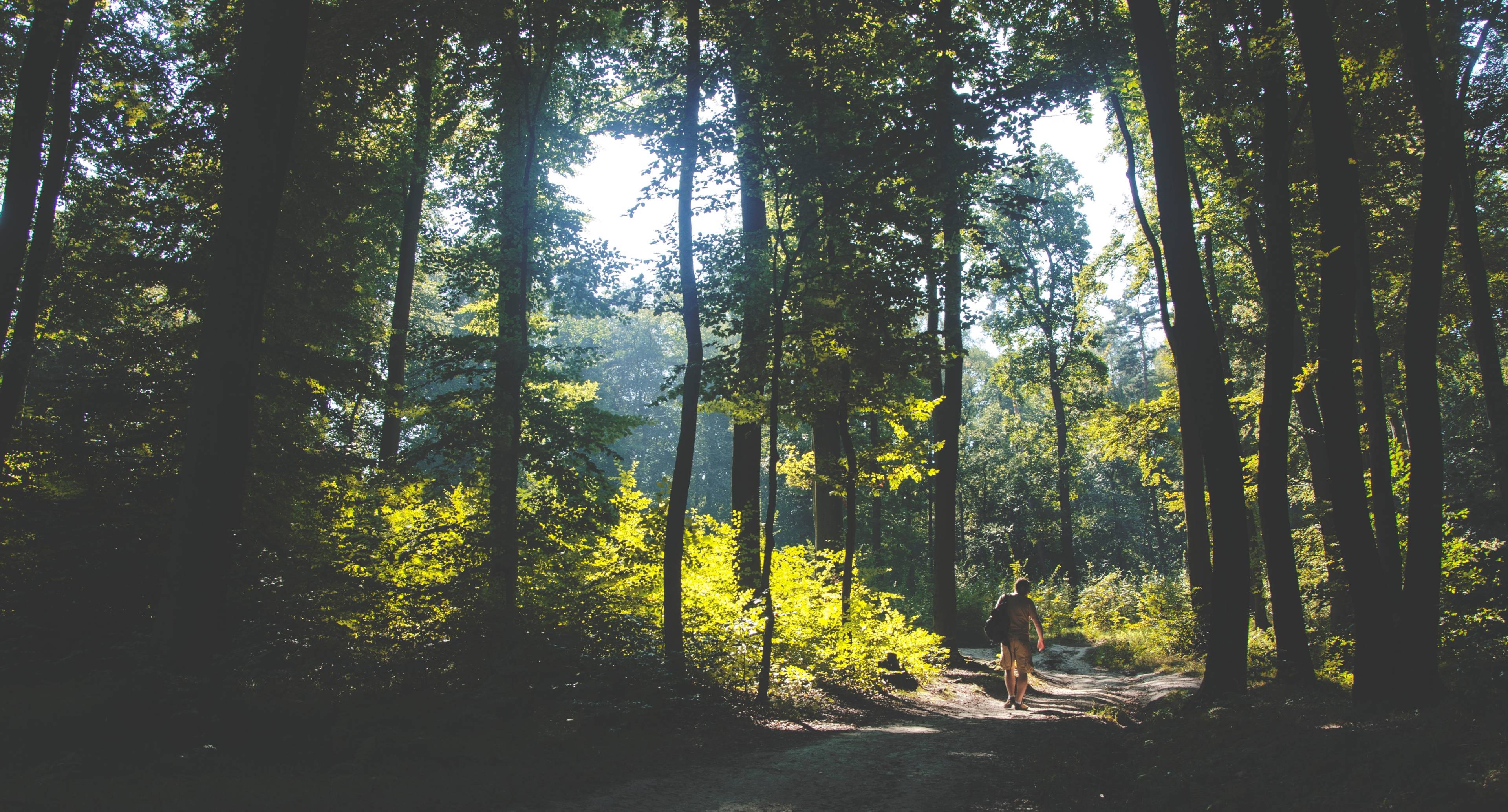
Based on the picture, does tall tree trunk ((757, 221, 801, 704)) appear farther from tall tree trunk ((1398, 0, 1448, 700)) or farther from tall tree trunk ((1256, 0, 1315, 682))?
tall tree trunk ((1398, 0, 1448, 700))

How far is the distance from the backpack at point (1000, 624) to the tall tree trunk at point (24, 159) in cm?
1382

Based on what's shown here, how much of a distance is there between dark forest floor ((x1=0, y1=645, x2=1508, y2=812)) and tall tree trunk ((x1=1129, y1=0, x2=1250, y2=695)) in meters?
0.68

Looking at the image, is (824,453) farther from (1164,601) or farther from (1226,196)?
(1164,601)

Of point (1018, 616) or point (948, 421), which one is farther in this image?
point (948, 421)

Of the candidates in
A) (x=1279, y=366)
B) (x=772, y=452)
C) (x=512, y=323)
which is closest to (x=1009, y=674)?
(x=772, y=452)

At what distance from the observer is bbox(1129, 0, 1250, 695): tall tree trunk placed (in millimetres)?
8211

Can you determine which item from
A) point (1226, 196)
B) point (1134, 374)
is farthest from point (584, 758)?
point (1134, 374)

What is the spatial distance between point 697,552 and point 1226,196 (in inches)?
477

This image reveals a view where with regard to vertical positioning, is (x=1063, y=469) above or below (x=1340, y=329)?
above

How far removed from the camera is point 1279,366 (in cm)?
868

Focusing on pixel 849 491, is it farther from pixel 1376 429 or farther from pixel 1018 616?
pixel 1376 429

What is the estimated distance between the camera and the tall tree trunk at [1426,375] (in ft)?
21.0

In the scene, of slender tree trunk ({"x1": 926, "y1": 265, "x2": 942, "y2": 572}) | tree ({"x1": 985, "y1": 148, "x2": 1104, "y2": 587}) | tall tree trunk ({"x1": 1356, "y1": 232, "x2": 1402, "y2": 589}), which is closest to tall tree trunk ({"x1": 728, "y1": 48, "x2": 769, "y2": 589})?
slender tree trunk ({"x1": 926, "y1": 265, "x2": 942, "y2": 572})

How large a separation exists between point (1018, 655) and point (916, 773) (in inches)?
208
